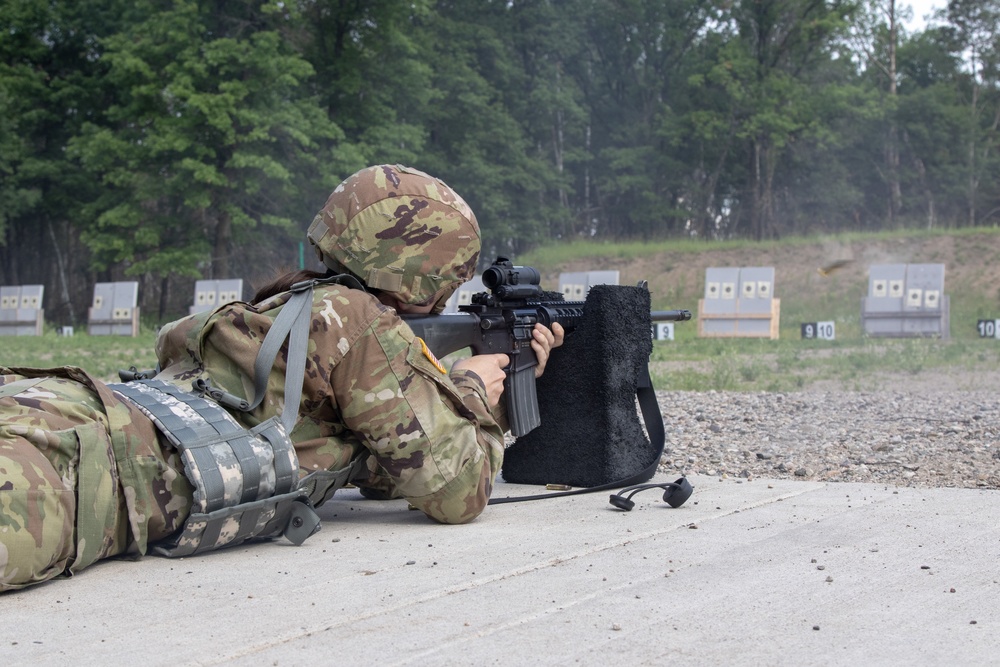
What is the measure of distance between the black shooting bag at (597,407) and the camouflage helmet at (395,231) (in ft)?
3.04

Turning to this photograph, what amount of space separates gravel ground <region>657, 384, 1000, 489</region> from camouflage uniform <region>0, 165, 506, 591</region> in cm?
206

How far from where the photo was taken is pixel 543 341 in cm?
367

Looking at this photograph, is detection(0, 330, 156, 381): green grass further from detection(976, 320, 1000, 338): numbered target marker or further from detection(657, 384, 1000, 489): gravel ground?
detection(976, 320, 1000, 338): numbered target marker

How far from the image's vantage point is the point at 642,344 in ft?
13.3

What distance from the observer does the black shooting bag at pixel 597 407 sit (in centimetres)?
386

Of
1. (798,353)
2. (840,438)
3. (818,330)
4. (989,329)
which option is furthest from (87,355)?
(989,329)

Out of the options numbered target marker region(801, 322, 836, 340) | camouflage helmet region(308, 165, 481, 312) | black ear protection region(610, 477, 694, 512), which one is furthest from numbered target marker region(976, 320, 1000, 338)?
camouflage helmet region(308, 165, 481, 312)

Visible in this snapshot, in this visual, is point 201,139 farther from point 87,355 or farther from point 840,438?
point 840,438

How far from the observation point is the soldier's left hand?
3650mm

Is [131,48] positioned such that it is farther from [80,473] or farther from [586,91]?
[80,473]

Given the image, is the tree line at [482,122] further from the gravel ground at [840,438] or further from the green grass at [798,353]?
the gravel ground at [840,438]

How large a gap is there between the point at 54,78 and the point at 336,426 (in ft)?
102

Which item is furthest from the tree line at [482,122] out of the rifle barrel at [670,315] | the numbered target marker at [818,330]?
the rifle barrel at [670,315]

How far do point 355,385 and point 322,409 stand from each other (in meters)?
0.17
